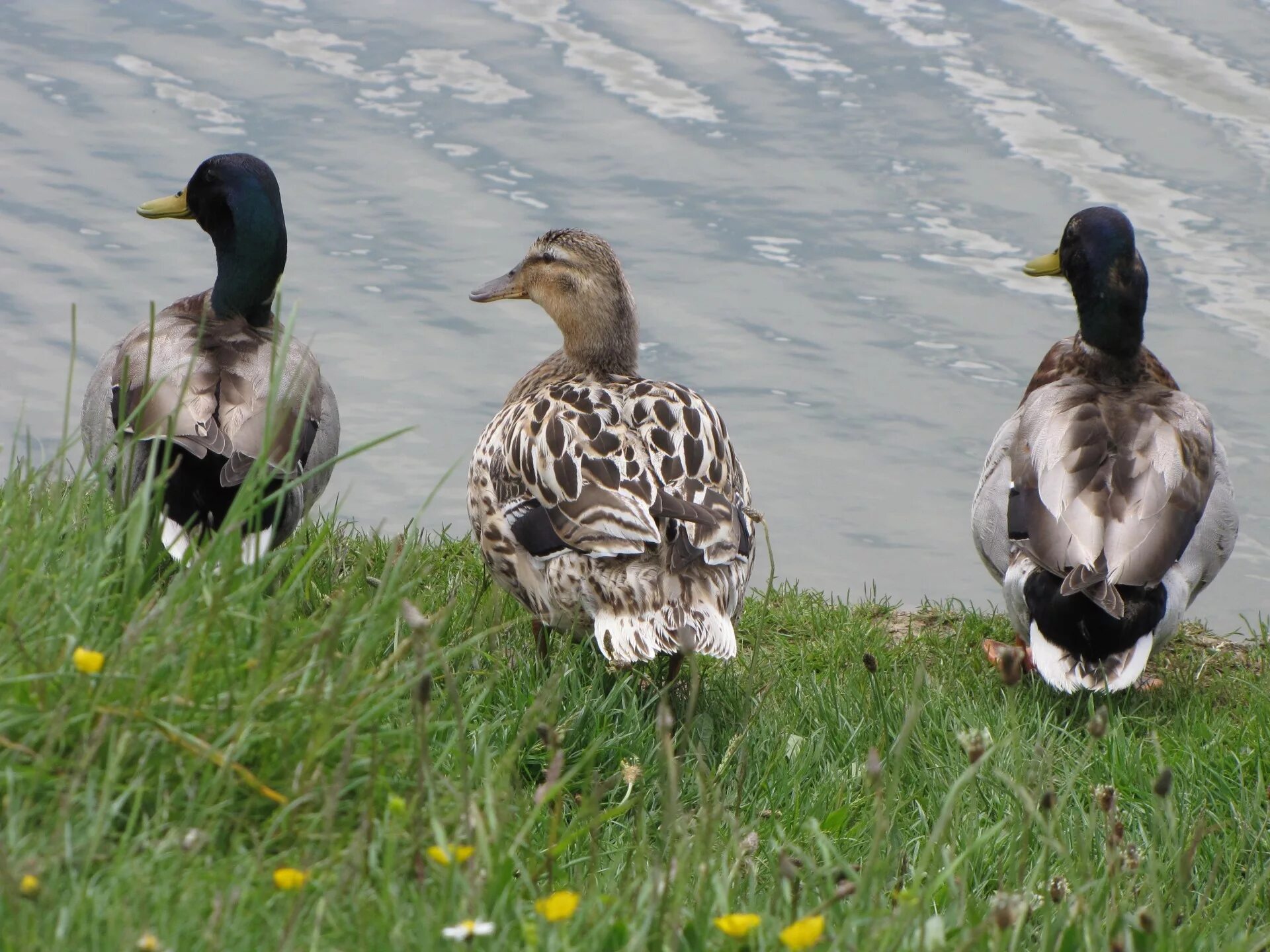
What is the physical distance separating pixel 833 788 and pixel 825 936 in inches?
64.1

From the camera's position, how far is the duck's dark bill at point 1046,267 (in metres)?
6.88

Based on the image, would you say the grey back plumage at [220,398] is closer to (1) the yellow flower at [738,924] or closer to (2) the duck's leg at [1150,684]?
(1) the yellow flower at [738,924]

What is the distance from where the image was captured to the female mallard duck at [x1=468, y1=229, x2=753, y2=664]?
4602 millimetres

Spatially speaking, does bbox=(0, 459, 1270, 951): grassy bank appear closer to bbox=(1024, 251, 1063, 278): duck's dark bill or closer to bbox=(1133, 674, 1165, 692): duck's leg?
bbox=(1133, 674, 1165, 692): duck's leg

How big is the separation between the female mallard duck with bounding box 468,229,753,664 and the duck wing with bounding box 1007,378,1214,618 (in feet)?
3.66

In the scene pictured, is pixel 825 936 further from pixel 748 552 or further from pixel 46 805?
pixel 748 552

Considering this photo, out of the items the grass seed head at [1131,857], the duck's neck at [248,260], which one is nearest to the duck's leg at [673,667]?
the grass seed head at [1131,857]

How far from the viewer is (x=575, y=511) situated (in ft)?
15.6

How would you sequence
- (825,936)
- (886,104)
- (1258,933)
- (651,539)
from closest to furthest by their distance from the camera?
(825,936) → (1258,933) → (651,539) → (886,104)

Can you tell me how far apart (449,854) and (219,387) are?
326 centimetres

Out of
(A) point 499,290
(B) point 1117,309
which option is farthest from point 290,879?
(B) point 1117,309

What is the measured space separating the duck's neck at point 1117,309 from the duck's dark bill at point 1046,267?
0.25 m

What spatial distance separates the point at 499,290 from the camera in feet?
Answer: 21.7

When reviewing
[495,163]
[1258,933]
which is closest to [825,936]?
[1258,933]
